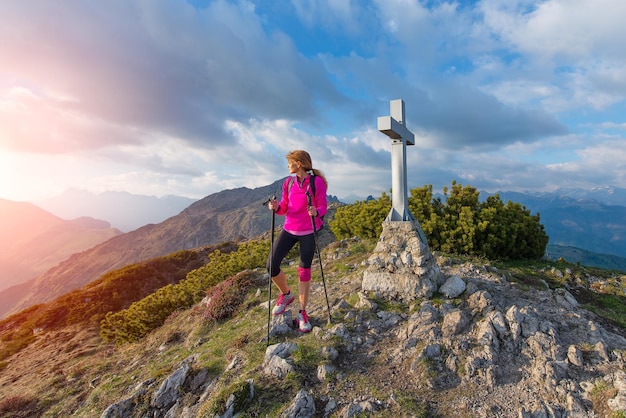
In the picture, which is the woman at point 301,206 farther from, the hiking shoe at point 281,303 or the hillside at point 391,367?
the hillside at point 391,367

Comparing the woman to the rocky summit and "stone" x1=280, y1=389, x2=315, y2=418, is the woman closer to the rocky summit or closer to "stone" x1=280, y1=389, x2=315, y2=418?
the rocky summit

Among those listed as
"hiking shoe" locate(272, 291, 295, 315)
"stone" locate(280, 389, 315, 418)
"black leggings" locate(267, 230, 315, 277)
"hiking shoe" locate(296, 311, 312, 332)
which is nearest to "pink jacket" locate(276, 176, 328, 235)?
"black leggings" locate(267, 230, 315, 277)

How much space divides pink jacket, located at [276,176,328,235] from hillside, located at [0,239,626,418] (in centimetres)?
201

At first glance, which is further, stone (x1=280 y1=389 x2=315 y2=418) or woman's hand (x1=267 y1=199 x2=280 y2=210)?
woman's hand (x1=267 y1=199 x2=280 y2=210)

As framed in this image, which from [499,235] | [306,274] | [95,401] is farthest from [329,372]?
[499,235]

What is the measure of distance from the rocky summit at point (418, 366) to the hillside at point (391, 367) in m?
0.02

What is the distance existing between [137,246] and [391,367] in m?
159

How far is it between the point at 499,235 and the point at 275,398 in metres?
13.0

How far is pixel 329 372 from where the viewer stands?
17.2 ft

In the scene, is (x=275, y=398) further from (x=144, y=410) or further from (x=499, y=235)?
(x=499, y=235)

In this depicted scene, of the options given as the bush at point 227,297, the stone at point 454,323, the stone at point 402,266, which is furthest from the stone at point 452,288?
the bush at point 227,297

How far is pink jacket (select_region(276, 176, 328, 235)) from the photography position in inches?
242

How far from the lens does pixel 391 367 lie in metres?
5.45

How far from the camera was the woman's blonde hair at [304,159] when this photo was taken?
6234 mm
